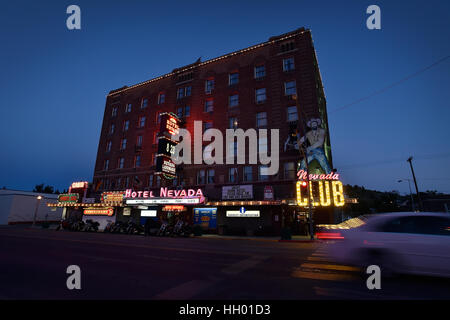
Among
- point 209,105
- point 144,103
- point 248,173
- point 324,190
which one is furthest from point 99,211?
point 324,190

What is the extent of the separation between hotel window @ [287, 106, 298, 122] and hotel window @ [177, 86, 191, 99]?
14.8 m

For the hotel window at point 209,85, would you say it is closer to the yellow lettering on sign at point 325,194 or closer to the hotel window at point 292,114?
the hotel window at point 292,114

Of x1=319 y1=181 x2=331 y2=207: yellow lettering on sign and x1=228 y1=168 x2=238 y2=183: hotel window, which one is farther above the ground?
x1=228 y1=168 x2=238 y2=183: hotel window

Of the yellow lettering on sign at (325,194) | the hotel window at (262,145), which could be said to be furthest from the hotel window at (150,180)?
the yellow lettering on sign at (325,194)

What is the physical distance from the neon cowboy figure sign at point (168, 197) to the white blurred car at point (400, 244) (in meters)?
17.7

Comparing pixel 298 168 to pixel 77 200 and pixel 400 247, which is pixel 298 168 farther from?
pixel 77 200

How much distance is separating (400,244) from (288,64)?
24.6 metres

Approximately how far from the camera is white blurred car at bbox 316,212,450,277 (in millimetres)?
5188

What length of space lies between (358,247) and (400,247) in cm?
92

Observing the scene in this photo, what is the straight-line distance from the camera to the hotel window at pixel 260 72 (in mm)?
26869

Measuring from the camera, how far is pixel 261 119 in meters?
25.4

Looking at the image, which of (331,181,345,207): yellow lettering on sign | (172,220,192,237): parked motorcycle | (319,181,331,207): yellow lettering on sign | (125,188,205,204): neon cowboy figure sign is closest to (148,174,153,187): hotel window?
(125,188,205,204): neon cowboy figure sign

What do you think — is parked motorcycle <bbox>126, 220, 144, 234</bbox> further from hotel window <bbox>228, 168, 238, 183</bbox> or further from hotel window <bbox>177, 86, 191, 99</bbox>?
hotel window <bbox>177, 86, 191, 99</bbox>

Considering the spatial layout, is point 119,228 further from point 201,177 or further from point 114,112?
point 114,112
